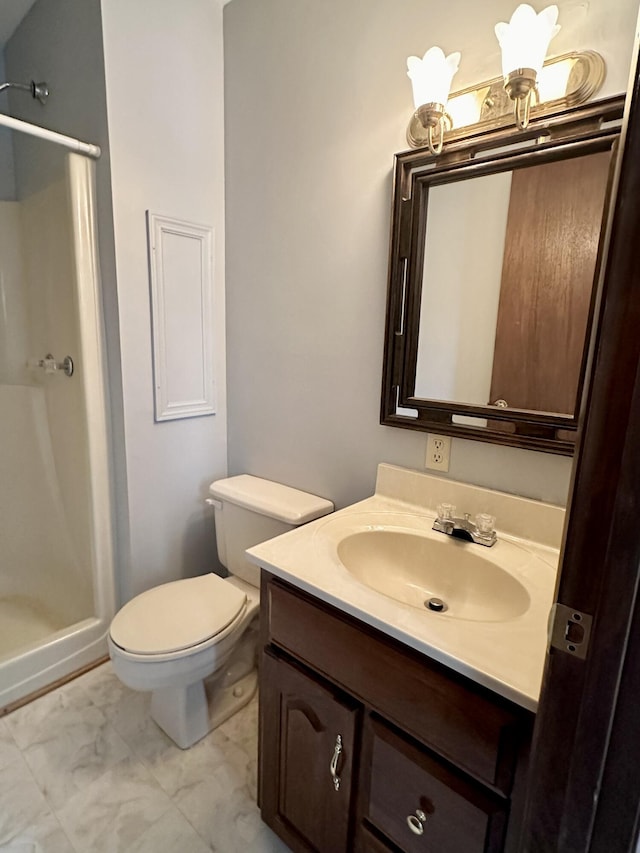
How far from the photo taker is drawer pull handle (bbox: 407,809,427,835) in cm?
81

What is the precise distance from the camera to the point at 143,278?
162 centimetres

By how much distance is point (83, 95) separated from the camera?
1.54 m

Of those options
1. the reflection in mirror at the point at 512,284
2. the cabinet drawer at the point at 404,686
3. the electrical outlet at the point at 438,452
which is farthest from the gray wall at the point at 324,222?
the cabinet drawer at the point at 404,686

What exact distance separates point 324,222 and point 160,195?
Answer: 635mm

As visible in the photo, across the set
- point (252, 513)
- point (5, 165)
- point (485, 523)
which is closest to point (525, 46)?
point (485, 523)

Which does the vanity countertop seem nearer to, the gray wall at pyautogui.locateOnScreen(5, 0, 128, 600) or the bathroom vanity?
the bathroom vanity

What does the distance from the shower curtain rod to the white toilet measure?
4.08 ft

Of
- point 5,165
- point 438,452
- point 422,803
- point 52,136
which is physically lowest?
point 422,803

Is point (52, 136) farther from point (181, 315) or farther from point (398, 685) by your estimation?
point (398, 685)

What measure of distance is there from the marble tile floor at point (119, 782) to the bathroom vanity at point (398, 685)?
19cm

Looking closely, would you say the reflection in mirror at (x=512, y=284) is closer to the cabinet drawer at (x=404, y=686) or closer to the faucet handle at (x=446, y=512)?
the faucet handle at (x=446, y=512)

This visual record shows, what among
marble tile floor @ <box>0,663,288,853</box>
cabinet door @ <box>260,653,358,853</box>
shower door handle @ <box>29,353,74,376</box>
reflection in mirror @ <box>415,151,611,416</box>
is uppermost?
reflection in mirror @ <box>415,151,611,416</box>

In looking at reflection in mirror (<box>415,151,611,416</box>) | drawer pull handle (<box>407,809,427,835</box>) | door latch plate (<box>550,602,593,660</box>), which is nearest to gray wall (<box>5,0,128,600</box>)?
reflection in mirror (<box>415,151,611,416</box>)

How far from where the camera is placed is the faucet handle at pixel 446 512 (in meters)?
1.21
